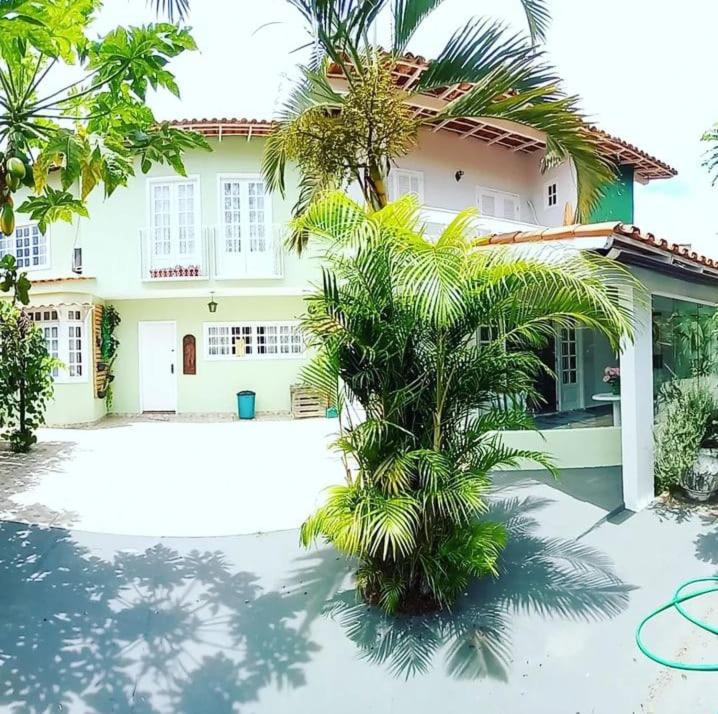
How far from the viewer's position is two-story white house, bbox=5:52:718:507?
1335 centimetres

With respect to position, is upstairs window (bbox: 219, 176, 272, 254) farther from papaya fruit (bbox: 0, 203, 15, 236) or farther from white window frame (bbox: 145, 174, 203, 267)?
papaya fruit (bbox: 0, 203, 15, 236)

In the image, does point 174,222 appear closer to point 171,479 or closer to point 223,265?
point 223,265

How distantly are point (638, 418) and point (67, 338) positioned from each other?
14407mm

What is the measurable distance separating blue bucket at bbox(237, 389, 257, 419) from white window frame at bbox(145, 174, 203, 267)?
4.01 metres

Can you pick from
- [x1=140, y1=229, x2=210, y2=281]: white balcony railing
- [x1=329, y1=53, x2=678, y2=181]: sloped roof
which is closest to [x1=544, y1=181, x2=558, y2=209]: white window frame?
[x1=329, y1=53, x2=678, y2=181]: sloped roof

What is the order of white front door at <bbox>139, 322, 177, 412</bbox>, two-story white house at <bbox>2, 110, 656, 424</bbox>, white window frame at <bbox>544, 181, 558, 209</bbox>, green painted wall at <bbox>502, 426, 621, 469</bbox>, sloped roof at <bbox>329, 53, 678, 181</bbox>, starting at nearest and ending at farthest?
green painted wall at <bbox>502, 426, 621, 469</bbox>
sloped roof at <bbox>329, 53, 678, 181</bbox>
two-story white house at <bbox>2, 110, 656, 424</bbox>
white window frame at <bbox>544, 181, 558, 209</bbox>
white front door at <bbox>139, 322, 177, 412</bbox>

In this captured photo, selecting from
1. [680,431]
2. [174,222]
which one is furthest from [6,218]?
[174,222]

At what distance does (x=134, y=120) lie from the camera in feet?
14.3

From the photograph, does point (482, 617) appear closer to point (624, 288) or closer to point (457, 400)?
point (457, 400)

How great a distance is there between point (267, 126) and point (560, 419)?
401 inches

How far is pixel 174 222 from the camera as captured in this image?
49.4 feet

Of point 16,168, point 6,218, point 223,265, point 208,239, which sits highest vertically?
point 208,239

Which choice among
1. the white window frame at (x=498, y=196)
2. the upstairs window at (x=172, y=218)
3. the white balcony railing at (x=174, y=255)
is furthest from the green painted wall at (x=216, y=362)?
the white window frame at (x=498, y=196)

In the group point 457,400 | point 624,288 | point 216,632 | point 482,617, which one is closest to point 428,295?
point 457,400
